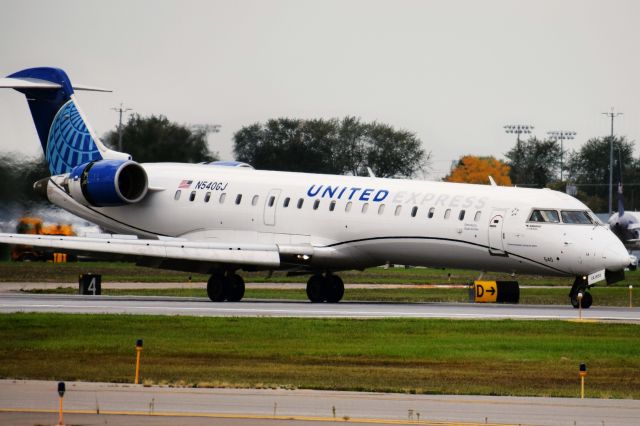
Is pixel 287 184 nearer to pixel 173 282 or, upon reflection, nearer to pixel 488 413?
pixel 173 282

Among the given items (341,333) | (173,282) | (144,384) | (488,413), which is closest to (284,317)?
(341,333)

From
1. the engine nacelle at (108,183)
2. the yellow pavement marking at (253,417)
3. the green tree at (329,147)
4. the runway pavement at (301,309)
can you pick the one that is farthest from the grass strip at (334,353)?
the green tree at (329,147)

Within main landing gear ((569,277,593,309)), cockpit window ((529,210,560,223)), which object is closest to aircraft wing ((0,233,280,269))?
cockpit window ((529,210,560,223))

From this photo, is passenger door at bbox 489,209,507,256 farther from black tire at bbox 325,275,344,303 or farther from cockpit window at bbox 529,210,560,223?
black tire at bbox 325,275,344,303

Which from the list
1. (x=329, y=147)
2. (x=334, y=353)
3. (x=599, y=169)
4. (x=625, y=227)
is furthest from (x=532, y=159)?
(x=334, y=353)

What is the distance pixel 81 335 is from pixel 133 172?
17.2 metres

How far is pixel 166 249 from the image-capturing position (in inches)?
1555

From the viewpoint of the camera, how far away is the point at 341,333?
2927 centimetres

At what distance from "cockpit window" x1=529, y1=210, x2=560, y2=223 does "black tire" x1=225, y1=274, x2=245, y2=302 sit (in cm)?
935

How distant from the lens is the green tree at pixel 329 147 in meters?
69.9

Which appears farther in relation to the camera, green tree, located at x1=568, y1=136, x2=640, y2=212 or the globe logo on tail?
green tree, located at x1=568, y1=136, x2=640, y2=212

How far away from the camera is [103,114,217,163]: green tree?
5906 cm

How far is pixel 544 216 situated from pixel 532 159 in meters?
95.9

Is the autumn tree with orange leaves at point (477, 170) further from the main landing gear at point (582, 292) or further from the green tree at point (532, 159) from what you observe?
the main landing gear at point (582, 292)
